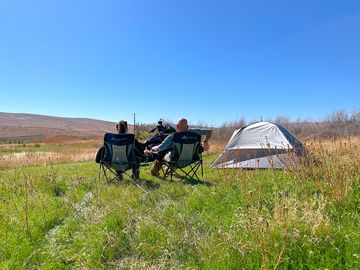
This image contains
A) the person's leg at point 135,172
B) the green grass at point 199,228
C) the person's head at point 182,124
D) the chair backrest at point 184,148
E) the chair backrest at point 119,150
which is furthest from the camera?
the person's head at point 182,124

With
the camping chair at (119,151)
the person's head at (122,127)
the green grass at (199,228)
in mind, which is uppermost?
the person's head at (122,127)

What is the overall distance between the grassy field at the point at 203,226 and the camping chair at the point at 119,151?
1308 mm

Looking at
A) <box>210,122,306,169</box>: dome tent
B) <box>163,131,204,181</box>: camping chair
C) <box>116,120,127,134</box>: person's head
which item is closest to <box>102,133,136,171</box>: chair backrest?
<box>116,120,127,134</box>: person's head

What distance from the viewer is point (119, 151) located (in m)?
6.18

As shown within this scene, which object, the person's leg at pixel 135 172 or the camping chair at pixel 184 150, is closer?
the camping chair at pixel 184 150

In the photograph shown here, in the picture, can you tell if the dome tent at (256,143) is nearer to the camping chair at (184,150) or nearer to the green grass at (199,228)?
the camping chair at (184,150)

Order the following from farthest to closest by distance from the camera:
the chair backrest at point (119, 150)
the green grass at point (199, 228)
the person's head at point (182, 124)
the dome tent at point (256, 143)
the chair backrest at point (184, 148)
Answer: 1. the dome tent at point (256, 143)
2. the person's head at point (182, 124)
3. the chair backrest at point (184, 148)
4. the chair backrest at point (119, 150)
5. the green grass at point (199, 228)

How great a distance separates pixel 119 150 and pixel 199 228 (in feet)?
10.8

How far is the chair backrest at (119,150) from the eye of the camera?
6.14m

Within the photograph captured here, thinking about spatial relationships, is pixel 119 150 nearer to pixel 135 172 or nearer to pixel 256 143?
pixel 135 172

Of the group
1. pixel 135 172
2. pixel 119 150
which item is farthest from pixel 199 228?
pixel 135 172

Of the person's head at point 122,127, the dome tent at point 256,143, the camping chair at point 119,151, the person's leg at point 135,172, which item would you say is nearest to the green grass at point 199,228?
the camping chair at point 119,151

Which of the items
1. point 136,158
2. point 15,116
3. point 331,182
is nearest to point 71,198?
point 136,158

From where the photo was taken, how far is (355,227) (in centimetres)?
269
